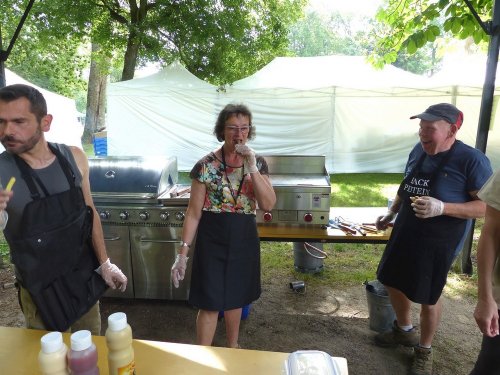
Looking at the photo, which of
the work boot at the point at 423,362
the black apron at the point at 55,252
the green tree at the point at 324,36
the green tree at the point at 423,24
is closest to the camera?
the black apron at the point at 55,252

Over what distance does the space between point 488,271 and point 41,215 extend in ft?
6.67

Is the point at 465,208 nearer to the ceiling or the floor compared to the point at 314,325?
nearer to the ceiling

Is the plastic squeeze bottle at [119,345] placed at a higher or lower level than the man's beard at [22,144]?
lower

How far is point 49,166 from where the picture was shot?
1.70 meters

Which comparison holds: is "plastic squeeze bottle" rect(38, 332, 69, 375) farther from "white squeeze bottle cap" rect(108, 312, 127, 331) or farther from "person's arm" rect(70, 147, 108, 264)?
"person's arm" rect(70, 147, 108, 264)

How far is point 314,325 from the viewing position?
3355 millimetres

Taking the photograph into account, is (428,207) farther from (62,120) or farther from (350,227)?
(62,120)

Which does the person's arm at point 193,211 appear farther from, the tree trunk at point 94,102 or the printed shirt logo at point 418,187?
the tree trunk at point 94,102

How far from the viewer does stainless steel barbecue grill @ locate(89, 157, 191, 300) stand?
127 inches

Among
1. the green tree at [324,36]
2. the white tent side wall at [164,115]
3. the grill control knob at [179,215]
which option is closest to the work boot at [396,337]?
the grill control knob at [179,215]

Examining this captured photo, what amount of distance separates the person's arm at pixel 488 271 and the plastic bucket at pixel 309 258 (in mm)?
2613

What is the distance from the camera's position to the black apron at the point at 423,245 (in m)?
2.34

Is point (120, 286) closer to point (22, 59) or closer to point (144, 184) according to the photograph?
point (144, 184)

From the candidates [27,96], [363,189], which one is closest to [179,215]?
[27,96]
